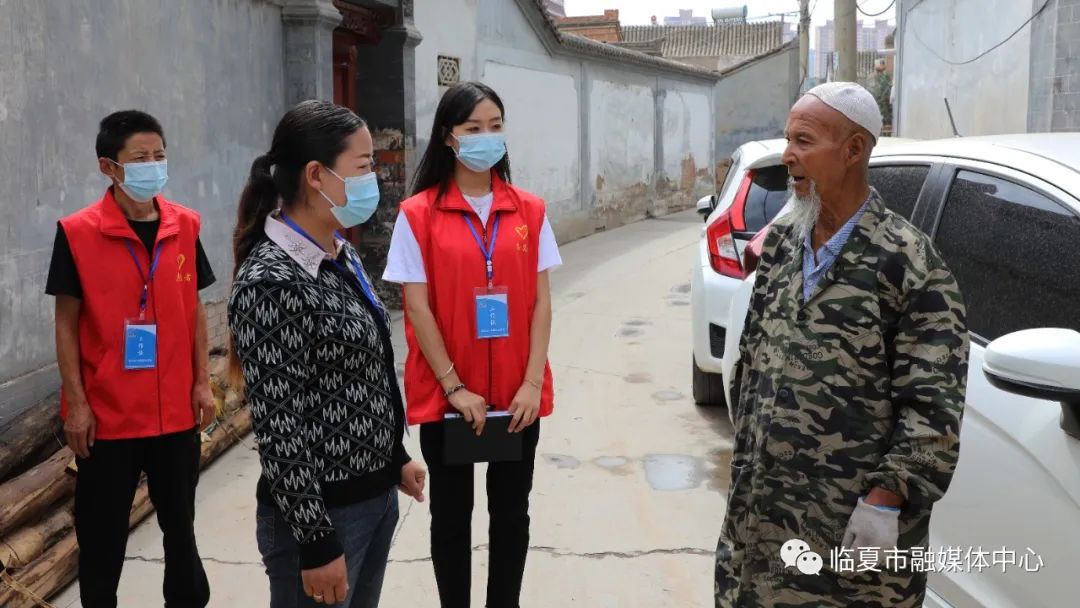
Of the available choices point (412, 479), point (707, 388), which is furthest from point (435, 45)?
point (412, 479)

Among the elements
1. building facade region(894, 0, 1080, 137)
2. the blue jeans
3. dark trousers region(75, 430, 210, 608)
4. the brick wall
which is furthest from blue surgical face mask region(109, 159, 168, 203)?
building facade region(894, 0, 1080, 137)

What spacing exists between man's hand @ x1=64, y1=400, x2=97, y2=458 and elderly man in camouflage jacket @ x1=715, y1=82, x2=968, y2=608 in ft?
6.92

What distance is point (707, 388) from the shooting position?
21.6 feet

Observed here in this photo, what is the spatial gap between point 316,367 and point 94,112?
12.3ft

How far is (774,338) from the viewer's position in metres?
2.34

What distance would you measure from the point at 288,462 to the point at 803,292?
118cm

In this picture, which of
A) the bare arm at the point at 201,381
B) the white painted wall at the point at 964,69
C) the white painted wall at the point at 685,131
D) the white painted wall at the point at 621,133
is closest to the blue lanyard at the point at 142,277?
the bare arm at the point at 201,381

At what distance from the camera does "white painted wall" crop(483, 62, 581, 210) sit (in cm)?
1343

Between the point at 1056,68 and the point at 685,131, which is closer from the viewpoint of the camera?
the point at 1056,68

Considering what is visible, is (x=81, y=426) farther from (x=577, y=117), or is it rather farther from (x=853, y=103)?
(x=577, y=117)

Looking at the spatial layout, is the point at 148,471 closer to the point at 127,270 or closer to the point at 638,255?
the point at 127,270

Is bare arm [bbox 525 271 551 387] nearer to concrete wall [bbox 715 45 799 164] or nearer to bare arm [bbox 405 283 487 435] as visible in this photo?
bare arm [bbox 405 283 487 435]

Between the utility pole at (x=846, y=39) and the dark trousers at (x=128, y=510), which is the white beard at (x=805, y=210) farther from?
the utility pole at (x=846, y=39)

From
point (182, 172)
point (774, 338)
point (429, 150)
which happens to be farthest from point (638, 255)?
point (774, 338)
